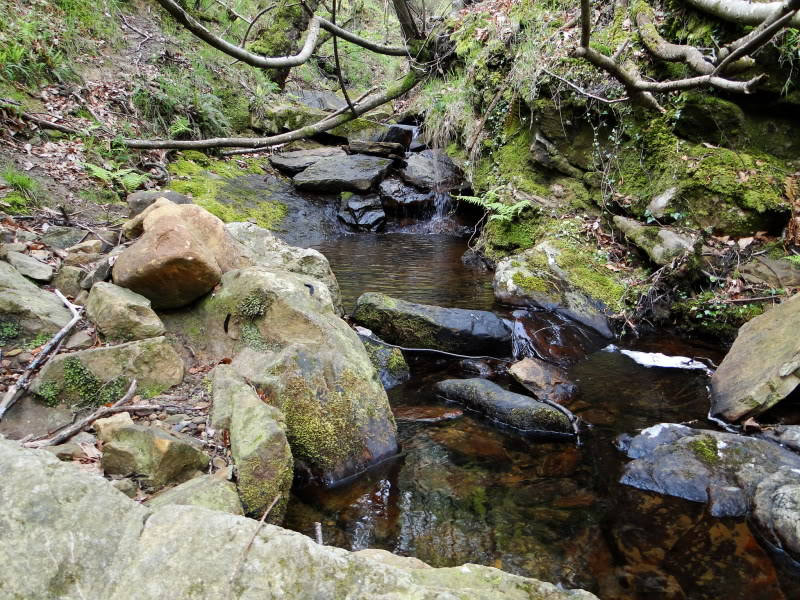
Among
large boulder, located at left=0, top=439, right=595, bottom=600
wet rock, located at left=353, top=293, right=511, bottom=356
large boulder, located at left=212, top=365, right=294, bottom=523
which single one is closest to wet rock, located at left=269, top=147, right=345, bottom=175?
wet rock, located at left=353, top=293, right=511, bottom=356

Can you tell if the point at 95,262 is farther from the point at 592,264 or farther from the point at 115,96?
the point at 115,96

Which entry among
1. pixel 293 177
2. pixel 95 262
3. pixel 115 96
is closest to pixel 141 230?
pixel 95 262

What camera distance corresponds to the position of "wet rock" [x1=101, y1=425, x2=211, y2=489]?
90.4 inches

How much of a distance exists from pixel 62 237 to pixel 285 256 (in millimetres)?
1947

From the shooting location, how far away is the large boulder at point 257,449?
2.51 metres

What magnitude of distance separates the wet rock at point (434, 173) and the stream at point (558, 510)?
23.9 ft

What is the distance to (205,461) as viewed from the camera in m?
2.55

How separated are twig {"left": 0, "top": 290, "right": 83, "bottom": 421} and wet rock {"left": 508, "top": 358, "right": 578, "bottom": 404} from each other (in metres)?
3.65

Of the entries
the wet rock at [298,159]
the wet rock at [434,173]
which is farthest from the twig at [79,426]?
the wet rock at [298,159]

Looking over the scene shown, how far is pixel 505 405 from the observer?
4.16 metres


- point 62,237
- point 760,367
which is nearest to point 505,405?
point 760,367

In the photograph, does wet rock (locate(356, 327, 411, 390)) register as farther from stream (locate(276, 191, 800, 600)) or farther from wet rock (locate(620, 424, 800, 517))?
wet rock (locate(620, 424, 800, 517))

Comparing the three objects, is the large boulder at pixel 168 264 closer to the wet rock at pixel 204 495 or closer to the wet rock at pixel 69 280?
the wet rock at pixel 69 280

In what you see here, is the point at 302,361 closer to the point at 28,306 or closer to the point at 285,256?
the point at 28,306
